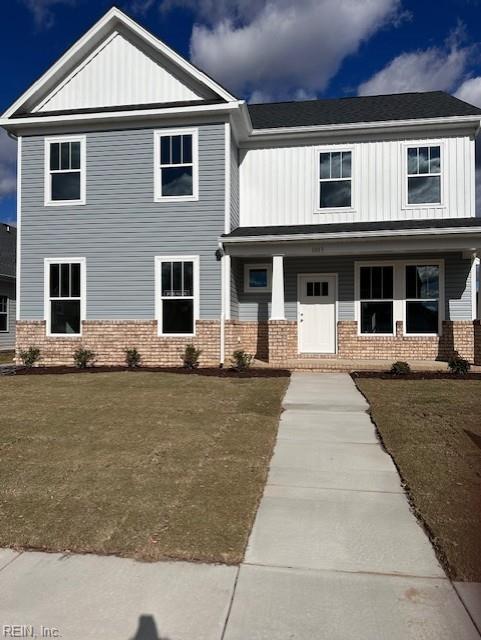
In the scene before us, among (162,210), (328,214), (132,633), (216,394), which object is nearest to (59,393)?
(216,394)

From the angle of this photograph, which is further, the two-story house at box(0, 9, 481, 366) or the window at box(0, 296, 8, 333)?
the window at box(0, 296, 8, 333)

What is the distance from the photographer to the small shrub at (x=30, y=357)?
44.7ft

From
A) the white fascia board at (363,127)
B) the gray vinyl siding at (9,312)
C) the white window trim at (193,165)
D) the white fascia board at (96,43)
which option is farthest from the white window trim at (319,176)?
the gray vinyl siding at (9,312)

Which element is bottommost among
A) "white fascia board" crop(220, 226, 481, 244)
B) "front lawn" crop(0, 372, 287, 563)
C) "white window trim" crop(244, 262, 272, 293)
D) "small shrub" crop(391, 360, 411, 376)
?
"front lawn" crop(0, 372, 287, 563)

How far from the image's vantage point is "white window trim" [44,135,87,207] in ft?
45.7

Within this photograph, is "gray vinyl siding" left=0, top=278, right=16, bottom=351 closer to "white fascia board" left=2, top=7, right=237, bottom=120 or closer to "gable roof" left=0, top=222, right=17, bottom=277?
"gable roof" left=0, top=222, right=17, bottom=277

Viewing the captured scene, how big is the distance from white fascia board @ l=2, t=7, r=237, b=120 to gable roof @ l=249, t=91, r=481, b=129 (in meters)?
2.34

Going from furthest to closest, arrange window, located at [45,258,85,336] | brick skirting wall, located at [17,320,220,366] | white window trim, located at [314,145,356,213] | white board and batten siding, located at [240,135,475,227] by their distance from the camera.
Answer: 1. white window trim, located at [314,145,356,213]
2. window, located at [45,258,85,336]
3. white board and batten siding, located at [240,135,475,227]
4. brick skirting wall, located at [17,320,220,366]

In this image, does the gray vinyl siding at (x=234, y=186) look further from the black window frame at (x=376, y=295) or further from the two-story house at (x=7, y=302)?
the two-story house at (x=7, y=302)

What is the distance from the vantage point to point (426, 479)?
4.98 metres

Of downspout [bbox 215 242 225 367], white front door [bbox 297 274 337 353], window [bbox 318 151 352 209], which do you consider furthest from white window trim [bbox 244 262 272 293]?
window [bbox 318 151 352 209]

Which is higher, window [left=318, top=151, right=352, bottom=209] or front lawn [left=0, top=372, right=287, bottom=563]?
window [left=318, top=151, right=352, bottom=209]

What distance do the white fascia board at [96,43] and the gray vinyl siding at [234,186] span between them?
5.13ft

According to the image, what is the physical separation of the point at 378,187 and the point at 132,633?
1330 centimetres
